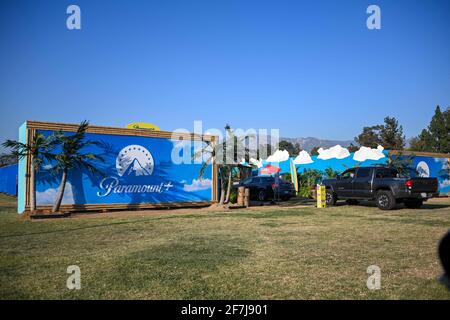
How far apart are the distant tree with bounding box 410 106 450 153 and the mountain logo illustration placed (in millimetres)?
48039

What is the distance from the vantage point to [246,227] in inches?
428

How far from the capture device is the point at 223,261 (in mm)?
6359

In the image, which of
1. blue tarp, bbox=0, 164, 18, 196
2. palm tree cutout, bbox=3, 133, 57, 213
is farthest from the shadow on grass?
blue tarp, bbox=0, 164, 18, 196

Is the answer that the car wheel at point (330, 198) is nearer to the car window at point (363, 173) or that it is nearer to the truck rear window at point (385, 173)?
the car window at point (363, 173)

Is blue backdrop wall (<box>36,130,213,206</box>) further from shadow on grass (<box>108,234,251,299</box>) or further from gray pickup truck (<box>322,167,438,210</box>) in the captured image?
shadow on grass (<box>108,234,251,299</box>)

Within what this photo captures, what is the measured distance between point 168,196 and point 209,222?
672cm

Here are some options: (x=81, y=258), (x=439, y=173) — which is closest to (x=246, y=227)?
(x=81, y=258)

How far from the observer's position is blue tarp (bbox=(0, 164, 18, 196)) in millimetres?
30127

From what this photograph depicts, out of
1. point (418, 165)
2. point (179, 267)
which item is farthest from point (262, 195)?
point (179, 267)

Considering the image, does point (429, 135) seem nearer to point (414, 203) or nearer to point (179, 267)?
point (414, 203)

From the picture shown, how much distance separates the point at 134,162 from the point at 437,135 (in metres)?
52.3

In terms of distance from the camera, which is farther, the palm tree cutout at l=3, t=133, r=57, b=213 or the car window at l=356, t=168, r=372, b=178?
the car window at l=356, t=168, r=372, b=178

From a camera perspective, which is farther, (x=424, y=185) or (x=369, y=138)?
(x=369, y=138)

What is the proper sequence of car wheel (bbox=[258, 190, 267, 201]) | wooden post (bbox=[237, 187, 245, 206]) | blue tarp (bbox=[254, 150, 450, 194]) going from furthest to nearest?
blue tarp (bbox=[254, 150, 450, 194])
car wheel (bbox=[258, 190, 267, 201])
wooden post (bbox=[237, 187, 245, 206])
